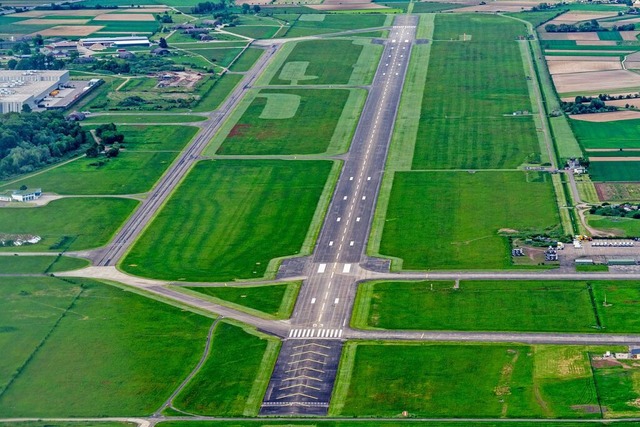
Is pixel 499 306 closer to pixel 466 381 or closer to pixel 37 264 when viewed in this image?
pixel 466 381

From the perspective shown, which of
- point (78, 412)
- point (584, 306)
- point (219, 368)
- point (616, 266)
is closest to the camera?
point (78, 412)

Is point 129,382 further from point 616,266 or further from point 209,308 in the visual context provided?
point 616,266

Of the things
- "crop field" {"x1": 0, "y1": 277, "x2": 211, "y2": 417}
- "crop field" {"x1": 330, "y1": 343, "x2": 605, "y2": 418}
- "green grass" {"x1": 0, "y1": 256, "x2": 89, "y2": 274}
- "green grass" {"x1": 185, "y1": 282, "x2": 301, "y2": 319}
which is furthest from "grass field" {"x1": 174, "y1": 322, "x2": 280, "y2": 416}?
"green grass" {"x1": 0, "y1": 256, "x2": 89, "y2": 274}

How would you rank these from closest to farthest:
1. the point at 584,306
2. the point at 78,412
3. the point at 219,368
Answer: the point at 78,412, the point at 219,368, the point at 584,306

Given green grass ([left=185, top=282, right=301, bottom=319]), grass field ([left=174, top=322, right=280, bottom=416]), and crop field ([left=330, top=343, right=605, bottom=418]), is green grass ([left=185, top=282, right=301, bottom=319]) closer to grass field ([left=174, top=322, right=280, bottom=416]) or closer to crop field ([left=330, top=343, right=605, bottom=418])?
grass field ([left=174, top=322, right=280, bottom=416])

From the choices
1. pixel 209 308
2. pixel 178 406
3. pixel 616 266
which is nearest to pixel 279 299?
pixel 209 308

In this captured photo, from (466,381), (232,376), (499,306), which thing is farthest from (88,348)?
(499,306)
